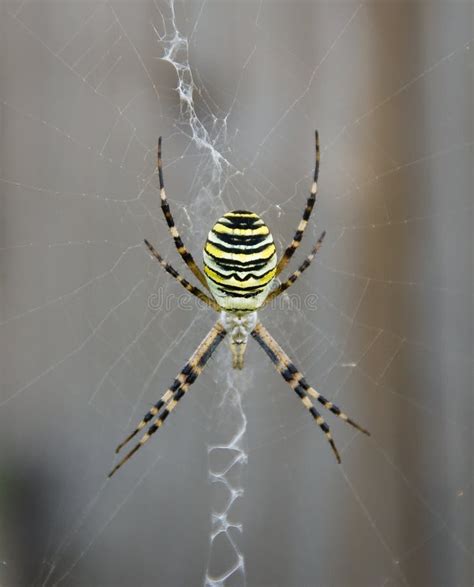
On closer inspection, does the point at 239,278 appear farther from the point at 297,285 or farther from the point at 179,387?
the point at 179,387

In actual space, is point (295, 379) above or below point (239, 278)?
below

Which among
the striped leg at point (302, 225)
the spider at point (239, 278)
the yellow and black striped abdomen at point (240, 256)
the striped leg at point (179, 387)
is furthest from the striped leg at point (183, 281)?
the striped leg at point (302, 225)

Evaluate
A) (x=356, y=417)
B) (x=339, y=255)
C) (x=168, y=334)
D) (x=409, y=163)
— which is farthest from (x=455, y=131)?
(x=168, y=334)

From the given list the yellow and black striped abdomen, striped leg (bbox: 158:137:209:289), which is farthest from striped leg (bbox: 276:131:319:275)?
striped leg (bbox: 158:137:209:289)

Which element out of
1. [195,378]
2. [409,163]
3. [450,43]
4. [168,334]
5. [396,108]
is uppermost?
[450,43]

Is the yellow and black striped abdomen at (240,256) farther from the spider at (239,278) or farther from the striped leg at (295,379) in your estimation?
the striped leg at (295,379)

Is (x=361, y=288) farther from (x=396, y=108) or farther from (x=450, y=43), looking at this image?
(x=450, y=43)

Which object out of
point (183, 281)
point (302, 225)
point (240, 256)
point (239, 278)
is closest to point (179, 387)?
point (183, 281)
